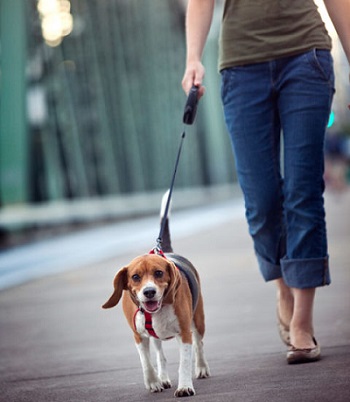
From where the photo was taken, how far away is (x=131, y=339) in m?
5.64

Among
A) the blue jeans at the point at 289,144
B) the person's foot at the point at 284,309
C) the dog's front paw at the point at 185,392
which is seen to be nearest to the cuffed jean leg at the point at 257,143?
the blue jeans at the point at 289,144

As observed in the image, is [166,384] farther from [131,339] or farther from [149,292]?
[131,339]

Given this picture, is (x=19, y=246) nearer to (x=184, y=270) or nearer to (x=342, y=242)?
(x=342, y=242)

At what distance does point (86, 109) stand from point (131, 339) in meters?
15.9

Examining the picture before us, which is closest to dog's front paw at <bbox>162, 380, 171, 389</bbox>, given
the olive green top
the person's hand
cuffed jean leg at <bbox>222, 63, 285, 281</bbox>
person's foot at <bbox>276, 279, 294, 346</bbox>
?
person's foot at <bbox>276, 279, 294, 346</bbox>

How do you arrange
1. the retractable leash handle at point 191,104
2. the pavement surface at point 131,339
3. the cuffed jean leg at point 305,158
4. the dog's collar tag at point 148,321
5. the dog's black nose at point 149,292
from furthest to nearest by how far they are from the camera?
the cuffed jean leg at point 305,158 < the retractable leash handle at point 191,104 < the pavement surface at point 131,339 < the dog's collar tag at point 148,321 < the dog's black nose at point 149,292

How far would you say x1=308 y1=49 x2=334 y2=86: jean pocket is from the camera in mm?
4305

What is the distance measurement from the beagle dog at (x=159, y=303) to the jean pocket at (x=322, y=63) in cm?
108

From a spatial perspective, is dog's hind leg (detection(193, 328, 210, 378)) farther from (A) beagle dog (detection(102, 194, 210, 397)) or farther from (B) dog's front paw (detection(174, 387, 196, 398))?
(B) dog's front paw (detection(174, 387, 196, 398))

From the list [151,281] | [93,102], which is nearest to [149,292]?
[151,281]

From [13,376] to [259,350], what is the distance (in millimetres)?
1160

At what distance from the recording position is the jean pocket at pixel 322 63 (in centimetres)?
430

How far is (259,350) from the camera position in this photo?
15.6ft

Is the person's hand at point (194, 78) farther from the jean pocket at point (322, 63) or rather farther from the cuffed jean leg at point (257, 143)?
the jean pocket at point (322, 63)
